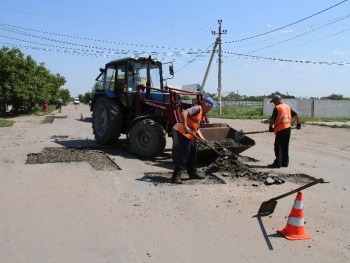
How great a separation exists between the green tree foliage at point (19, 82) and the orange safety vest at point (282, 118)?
26479 mm

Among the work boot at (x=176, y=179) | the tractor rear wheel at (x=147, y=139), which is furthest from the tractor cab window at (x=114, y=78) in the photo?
the work boot at (x=176, y=179)

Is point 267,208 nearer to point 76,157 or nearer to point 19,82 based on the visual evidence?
point 76,157

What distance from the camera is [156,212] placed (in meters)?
5.88

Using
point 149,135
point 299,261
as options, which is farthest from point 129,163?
point 299,261

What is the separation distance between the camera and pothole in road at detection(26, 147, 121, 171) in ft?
31.1

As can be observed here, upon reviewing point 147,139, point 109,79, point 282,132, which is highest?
point 109,79

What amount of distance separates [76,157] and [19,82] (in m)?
24.9

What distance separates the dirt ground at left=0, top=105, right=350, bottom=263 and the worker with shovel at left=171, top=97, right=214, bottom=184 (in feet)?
0.84

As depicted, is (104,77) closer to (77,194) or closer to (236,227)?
(77,194)

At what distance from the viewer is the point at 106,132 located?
1228 cm

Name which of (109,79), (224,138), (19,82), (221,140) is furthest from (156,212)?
(19,82)

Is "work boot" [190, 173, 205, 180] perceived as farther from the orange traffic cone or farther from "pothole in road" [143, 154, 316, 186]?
the orange traffic cone

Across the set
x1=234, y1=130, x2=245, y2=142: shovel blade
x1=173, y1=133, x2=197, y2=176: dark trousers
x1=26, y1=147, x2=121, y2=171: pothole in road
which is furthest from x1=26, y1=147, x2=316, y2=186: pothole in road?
x1=234, y1=130, x2=245, y2=142: shovel blade

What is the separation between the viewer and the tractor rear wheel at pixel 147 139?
405 inches
